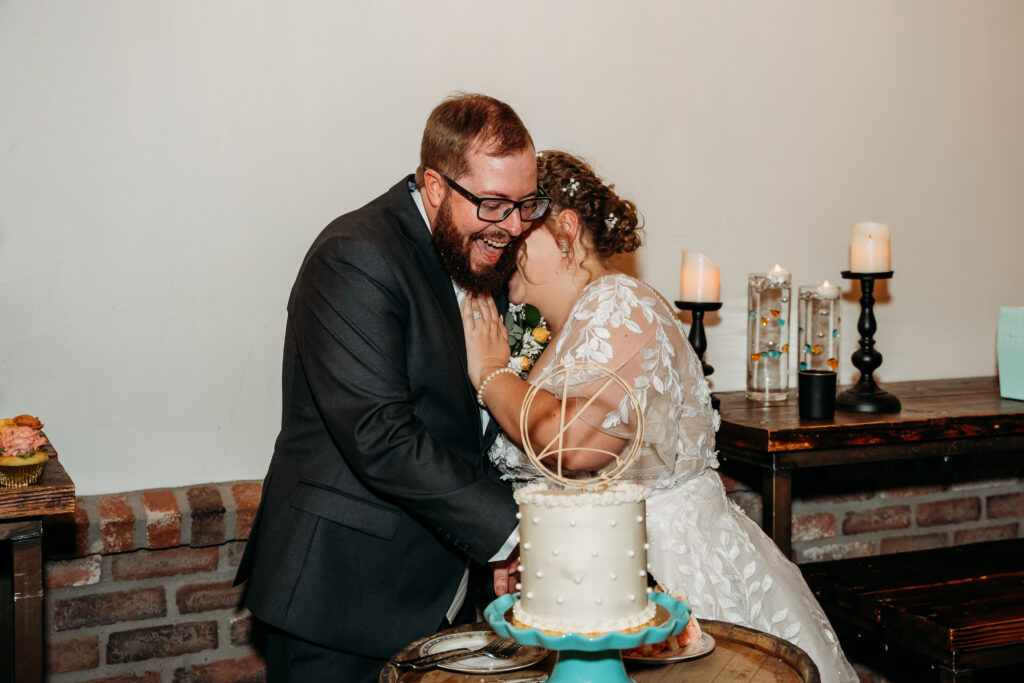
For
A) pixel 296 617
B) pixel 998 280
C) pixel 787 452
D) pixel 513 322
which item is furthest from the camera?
pixel 998 280

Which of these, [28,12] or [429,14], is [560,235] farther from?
[28,12]

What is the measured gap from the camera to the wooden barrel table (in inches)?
55.1

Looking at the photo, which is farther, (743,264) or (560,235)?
(743,264)

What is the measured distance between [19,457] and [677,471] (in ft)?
4.23

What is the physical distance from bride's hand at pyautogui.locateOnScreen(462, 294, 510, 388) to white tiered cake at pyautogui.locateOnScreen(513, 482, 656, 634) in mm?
717

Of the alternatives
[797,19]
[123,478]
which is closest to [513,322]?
[123,478]

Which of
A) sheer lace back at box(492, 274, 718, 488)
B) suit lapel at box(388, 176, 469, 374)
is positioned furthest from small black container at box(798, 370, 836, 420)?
suit lapel at box(388, 176, 469, 374)

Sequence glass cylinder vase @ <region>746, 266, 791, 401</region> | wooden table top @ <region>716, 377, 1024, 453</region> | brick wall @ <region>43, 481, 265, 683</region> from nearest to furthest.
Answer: brick wall @ <region>43, 481, 265, 683</region> < wooden table top @ <region>716, 377, 1024, 453</region> < glass cylinder vase @ <region>746, 266, 791, 401</region>

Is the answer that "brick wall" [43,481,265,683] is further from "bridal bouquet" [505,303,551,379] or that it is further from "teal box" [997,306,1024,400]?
"teal box" [997,306,1024,400]

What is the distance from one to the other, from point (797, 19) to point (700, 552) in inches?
67.8

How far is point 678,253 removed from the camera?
278 cm

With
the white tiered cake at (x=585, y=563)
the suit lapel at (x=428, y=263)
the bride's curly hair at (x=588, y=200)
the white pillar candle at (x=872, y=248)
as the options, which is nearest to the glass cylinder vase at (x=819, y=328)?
the white pillar candle at (x=872, y=248)

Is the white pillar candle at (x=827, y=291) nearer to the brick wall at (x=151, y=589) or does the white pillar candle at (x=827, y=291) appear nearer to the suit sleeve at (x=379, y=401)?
the suit sleeve at (x=379, y=401)

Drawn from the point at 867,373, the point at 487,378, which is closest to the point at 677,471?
the point at 487,378
